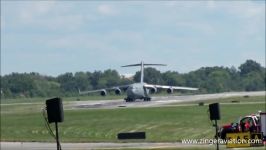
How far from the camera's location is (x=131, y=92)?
125m

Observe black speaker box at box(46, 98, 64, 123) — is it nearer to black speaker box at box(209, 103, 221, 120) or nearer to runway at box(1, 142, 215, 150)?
black speaker box at box(209, 103, 221, 120)

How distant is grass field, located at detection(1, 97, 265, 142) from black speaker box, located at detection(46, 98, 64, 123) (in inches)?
1096

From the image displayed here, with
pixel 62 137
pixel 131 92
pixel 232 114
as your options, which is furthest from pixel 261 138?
pixel 131 92

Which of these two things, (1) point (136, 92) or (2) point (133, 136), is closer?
(2) point (133, 136)

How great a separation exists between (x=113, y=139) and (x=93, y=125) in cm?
1508

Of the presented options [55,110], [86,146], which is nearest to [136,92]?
[86,146]

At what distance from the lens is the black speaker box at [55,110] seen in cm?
2652

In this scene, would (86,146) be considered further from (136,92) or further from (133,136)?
(136,92)

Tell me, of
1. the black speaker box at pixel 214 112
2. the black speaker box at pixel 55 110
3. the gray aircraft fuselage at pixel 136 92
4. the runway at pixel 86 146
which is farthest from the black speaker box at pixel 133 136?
the gray aircraft fuselage at pixel 136 92

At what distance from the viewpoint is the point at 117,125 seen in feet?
230

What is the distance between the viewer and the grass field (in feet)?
195

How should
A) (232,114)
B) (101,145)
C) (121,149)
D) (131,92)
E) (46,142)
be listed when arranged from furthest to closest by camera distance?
1. (131,92)
2. (232,114)
3. (46,142)
4. (101,145)
5. (121,149)

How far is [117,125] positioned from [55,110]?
143 feet

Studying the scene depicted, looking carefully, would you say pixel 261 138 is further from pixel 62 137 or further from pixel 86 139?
pixel 62 137
